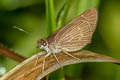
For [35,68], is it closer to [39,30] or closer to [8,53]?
[8,53]

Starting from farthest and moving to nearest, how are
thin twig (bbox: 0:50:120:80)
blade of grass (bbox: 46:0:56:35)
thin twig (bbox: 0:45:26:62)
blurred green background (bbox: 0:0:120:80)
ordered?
blurred green background (bbox: 0:0:120:80) → thin twig (bbox: 0:45:26:62) → blade of grass (bbox: 46:0:56:35) → thin twig (bbox: 0:50:120:80)

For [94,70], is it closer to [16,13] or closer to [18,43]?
[18,43]

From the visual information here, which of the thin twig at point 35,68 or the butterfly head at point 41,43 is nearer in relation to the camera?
the thin twig at point 35,68

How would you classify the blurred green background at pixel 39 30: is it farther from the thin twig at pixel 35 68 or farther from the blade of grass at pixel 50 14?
the thin twig at pixel 35 68

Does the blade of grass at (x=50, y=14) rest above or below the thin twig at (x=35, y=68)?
above

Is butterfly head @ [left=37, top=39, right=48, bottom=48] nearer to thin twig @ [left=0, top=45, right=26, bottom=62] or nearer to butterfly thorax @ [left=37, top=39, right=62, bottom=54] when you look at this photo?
butterfly thorax @ [left=37, top=39, right=62, bottom=54]

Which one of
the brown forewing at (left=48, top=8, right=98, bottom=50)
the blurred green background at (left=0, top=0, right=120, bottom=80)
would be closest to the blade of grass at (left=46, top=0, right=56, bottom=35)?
the brown forewing at (left=48, top=8, right=98, bottom=50)

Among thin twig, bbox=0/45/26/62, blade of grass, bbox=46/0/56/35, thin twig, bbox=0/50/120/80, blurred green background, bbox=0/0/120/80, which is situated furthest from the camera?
blurred green background, bbox=0/0/120/80

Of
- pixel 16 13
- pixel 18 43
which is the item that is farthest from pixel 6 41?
pixel 16 13

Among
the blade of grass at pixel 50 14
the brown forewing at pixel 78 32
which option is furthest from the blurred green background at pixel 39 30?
the blade of grass at pixel 50 14

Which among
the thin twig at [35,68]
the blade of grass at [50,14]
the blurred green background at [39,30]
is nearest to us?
the thin twig at [35,68]

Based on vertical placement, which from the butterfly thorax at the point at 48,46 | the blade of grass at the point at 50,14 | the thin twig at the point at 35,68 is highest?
the blade of grass at the point at 50,14

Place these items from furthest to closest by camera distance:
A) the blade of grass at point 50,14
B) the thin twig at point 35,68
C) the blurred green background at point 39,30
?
the blurred green background at point 39,30 < the blade of grass at point 50,14 < the thin twig at point 35,68
